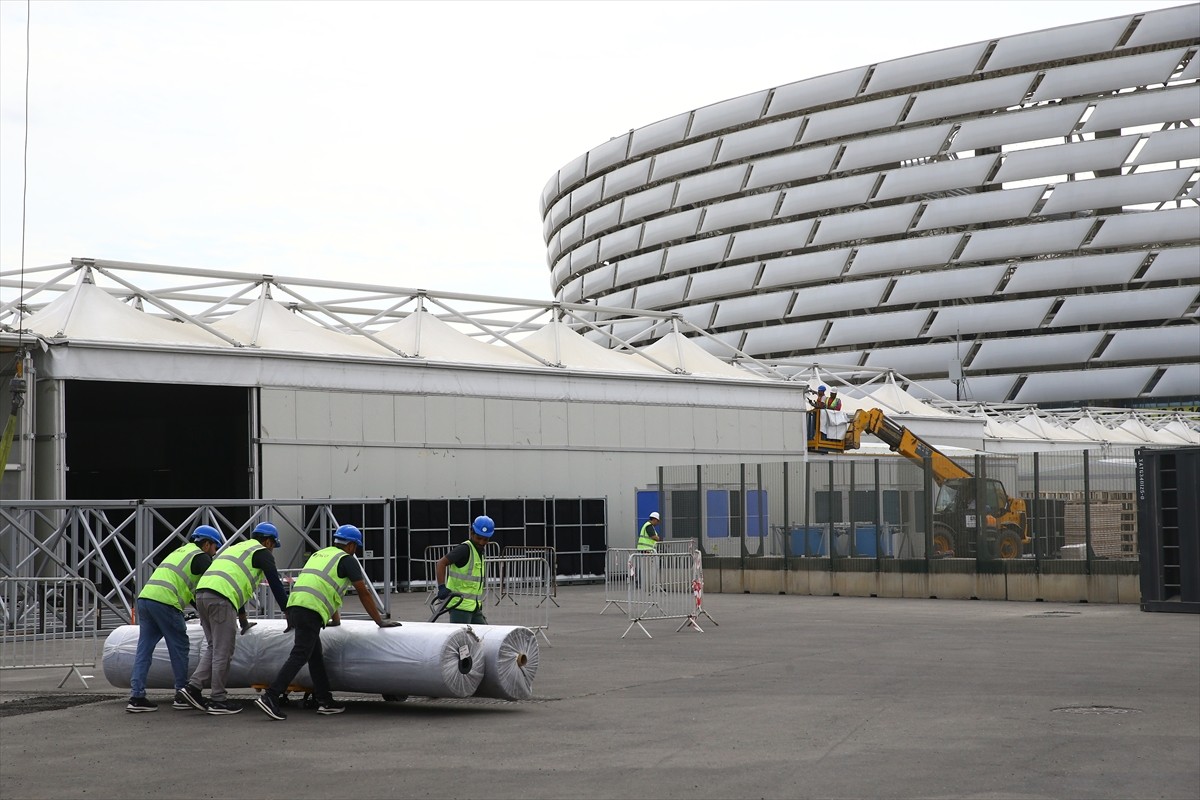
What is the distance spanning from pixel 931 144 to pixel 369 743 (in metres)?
83.9

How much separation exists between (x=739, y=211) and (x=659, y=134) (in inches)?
464

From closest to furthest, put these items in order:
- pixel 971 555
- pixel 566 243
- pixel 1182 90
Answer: pixel 971 555, pixel 1182 90, pixel 566 243


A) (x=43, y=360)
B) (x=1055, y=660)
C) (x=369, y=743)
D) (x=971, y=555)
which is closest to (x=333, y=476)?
(x=43, y=360)

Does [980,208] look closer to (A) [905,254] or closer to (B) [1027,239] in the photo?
(B) [1027,239]

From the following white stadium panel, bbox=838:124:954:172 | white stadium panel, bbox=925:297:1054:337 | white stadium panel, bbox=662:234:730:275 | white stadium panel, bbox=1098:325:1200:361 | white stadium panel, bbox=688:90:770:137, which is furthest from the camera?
white stadium panel, bbox=662:234:730:275

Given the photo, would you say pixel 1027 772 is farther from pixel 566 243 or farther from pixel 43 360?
pixel 566 243

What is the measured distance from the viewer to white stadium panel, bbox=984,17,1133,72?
273ft

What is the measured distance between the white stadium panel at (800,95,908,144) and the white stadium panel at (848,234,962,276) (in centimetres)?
815

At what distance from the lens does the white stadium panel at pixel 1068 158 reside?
82.5 metres

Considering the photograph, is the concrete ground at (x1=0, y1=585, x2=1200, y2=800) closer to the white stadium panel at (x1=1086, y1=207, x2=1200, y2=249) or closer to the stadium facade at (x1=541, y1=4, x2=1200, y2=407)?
the stadium facade at (x1=541, y1=4, x2=1200, y2=407)

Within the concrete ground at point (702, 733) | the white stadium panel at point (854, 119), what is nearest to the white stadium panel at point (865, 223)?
the white stadium panel at point (854, 119)

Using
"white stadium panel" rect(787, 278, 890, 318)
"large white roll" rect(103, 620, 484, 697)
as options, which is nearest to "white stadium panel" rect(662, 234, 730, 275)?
"white stadium panel" rect(787, 278, 890, 318)

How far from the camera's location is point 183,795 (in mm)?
9297

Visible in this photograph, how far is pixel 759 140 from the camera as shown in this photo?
328 ft
